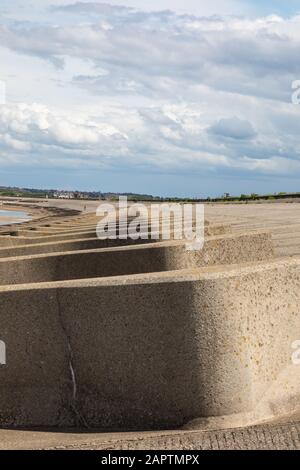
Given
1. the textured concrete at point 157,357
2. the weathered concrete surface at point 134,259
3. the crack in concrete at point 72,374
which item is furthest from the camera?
the weathered concrete surface at point 134,259

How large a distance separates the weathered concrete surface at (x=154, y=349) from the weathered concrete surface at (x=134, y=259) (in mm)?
1555

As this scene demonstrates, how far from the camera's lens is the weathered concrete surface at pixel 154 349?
12.3 feet

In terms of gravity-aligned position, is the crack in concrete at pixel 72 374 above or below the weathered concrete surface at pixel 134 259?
below

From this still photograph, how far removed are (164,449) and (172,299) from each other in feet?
2.74

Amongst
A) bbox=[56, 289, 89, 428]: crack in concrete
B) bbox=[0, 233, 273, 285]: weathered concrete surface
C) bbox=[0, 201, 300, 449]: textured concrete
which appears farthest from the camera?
bbox=[0, 233, 273, 285]: weathered concrete surface

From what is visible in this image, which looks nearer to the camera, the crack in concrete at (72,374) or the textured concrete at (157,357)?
the textured concrete at (157,357)

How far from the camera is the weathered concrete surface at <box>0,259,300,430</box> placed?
375 centimetres

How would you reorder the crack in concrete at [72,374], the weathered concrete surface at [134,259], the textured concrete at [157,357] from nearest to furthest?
1. the textured concrete at [157,357]
2. the crack in concrete at [72,374]
3. the weathered concrete surface at [134,259]

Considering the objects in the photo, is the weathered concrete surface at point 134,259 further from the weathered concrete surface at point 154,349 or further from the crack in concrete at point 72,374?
the crack in concrete at point 72,374

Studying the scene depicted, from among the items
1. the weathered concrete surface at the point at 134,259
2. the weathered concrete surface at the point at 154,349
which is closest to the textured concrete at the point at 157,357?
the weathered concrete surface at the point at 154,349

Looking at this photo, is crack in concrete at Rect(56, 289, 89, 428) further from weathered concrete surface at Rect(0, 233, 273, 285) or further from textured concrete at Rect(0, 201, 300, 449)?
weathered concrete surface at Rect(0, 233, 273, 285)

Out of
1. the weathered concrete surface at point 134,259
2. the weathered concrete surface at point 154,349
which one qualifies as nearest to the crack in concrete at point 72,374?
the weathered concrete surface at point 154,349

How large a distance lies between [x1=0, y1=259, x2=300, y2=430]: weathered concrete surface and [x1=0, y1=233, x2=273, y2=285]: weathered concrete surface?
1555 mm

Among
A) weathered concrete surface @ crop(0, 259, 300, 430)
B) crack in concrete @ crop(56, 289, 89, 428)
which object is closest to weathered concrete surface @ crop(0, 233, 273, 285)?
weathered concrete surface @ crop(0, 259, 300, 430)
